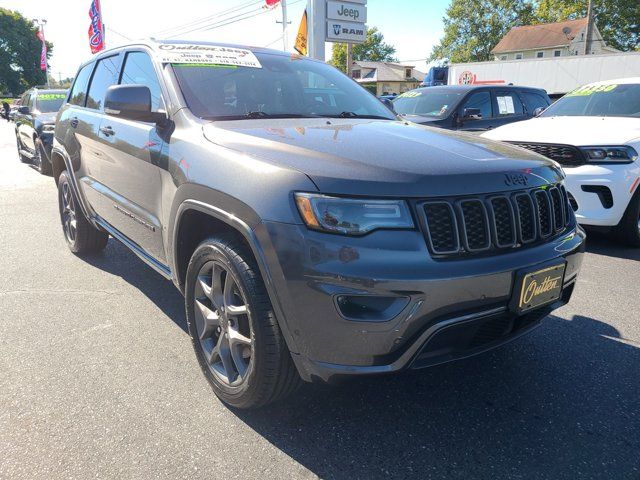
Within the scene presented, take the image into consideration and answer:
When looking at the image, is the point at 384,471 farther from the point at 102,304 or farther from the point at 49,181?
the point at 49,181

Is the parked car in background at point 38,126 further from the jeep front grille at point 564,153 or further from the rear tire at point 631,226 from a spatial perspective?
the rear tire at point 631,226

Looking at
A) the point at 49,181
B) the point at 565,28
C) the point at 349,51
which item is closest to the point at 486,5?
the point at 565,28

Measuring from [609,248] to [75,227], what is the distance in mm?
5338

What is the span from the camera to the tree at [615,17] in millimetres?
50156

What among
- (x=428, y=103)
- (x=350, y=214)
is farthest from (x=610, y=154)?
(x=428, y=103)

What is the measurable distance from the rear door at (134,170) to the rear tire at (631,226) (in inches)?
175

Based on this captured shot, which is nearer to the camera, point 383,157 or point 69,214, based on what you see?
point 383,157

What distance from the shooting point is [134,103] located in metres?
2.65

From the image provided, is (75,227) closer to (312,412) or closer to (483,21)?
(312,412)

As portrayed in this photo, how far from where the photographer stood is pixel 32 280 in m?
4.16

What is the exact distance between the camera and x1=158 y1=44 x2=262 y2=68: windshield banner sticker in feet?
9.72

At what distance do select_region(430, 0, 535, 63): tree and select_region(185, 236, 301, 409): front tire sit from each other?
6599 cm

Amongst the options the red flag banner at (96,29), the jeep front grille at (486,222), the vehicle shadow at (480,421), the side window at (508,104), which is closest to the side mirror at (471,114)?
the side window at (508,104)

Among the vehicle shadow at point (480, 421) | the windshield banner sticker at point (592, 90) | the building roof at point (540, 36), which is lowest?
the vehicle shadow at point (480, 421)
